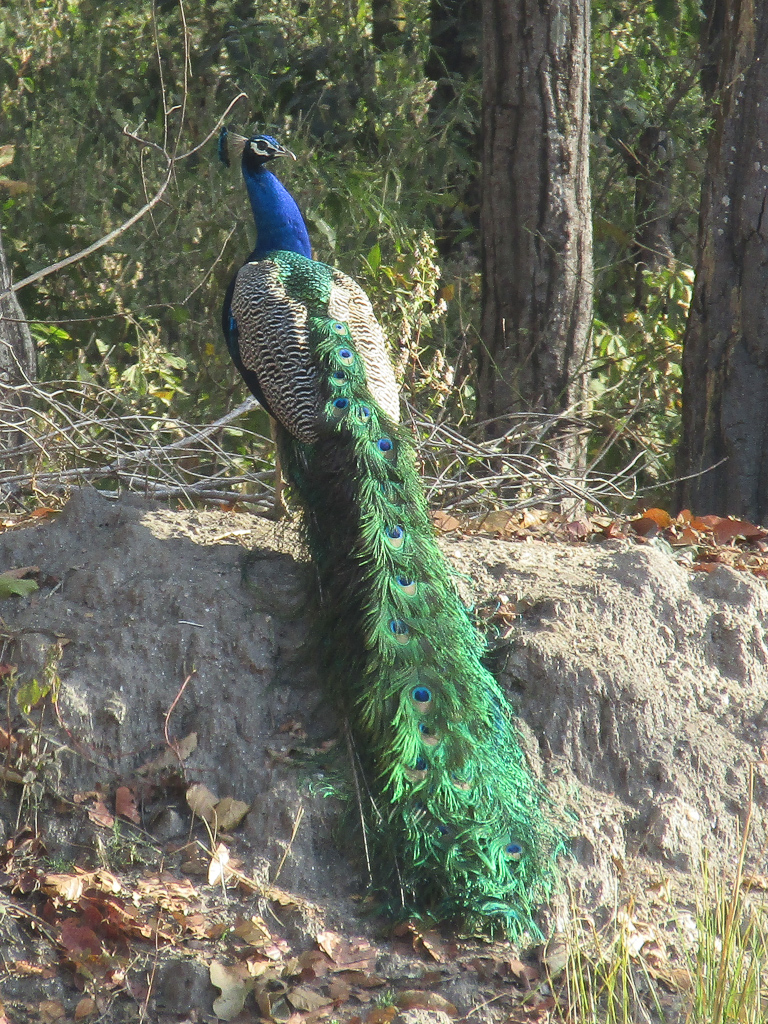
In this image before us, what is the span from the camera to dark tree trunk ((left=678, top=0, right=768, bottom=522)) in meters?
4.96

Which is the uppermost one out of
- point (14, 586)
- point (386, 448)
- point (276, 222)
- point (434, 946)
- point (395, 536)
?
point (276, 222)

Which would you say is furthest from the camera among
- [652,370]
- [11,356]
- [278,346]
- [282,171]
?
[652,370]

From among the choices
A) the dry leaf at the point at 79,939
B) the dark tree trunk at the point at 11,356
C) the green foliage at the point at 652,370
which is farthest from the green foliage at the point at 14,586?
the green foliage at the point at 652,370

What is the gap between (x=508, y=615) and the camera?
3.53 metres

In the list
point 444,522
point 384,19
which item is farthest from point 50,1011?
point 384,19

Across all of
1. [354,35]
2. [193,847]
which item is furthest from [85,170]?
[193,847]

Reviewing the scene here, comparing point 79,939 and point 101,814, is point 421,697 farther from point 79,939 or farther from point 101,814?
point 79,939

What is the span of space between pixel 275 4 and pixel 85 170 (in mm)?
2140

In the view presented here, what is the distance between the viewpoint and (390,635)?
3.11 meters

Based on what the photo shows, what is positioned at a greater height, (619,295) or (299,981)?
(619,295)

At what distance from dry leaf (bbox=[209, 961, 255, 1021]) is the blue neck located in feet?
9.48

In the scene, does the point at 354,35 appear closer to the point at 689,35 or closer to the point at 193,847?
the point at 689,35

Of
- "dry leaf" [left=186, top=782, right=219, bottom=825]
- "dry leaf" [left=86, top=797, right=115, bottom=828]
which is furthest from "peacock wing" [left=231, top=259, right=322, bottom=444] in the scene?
"dry leaf" [left=86, top=797, right=115, bottom=828]

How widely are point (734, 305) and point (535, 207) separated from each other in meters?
1.11
